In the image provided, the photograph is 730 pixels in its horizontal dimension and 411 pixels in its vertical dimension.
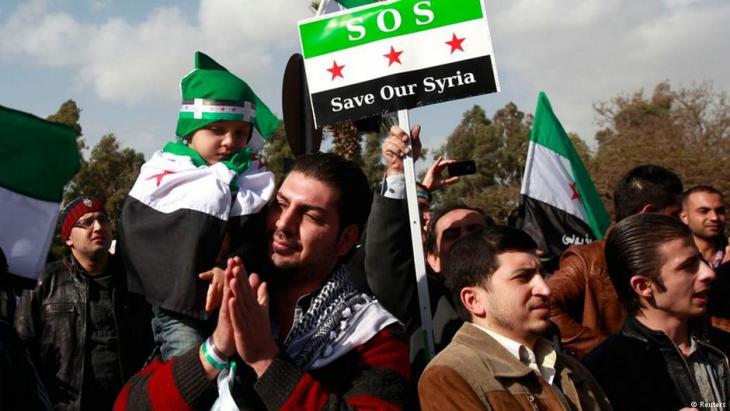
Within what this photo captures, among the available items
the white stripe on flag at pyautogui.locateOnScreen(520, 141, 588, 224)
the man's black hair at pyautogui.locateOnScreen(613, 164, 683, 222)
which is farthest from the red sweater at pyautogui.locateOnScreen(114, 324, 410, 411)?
the white stripe on flag at pyautogui.locateOnScreen(520, 141, 588, 224)

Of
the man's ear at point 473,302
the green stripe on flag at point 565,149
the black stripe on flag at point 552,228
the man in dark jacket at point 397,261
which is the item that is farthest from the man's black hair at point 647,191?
the man's ear at point 473,302

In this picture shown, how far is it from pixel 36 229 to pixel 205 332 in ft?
3.63

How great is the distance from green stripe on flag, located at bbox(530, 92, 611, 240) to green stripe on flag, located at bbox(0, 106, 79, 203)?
392 centimetres

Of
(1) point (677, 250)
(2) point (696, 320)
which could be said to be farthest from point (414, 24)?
(2) point (696, 320)

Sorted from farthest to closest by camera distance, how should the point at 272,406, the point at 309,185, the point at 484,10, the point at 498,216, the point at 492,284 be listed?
1. the point at 498,216
2. the point at 484,10
3. the point at 492,284
4. the point at 309,185
5. the point at 272,406

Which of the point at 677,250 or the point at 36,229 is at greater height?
the point at 36,229

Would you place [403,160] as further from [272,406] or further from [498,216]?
[498,216]

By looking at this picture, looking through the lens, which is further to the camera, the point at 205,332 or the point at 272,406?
the point at 205,332

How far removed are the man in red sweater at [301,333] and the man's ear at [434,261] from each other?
4.38ft

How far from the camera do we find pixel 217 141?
11.2 ft

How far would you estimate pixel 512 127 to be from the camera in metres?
52.8

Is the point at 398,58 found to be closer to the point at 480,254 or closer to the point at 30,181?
the point at 480,254

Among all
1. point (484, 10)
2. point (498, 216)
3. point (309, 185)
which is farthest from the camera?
point (498, 216)

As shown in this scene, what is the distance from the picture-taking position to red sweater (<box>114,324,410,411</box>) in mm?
2410
